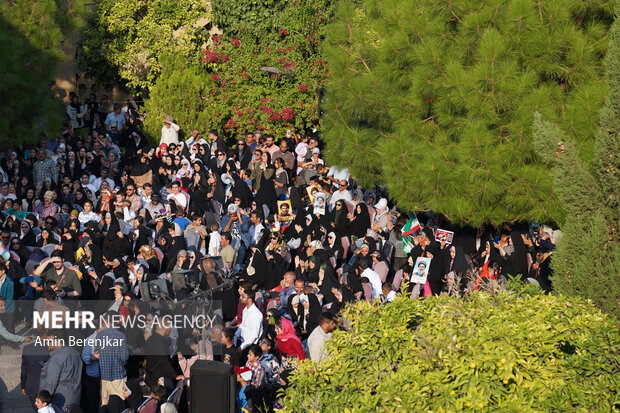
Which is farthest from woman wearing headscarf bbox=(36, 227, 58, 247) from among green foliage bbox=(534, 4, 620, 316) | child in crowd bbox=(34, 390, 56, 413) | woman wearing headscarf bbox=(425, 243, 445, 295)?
green foliage bbox=(534, 4, 620, 316)

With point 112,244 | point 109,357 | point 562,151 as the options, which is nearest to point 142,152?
point 112,244

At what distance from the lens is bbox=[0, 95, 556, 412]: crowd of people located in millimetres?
10961

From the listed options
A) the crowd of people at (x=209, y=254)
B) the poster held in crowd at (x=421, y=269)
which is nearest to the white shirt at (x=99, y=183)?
the crowd of people at (x=209, y=254)

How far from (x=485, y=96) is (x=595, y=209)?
22.2 ft

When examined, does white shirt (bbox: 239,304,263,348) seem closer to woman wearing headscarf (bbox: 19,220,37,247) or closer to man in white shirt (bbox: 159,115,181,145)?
woman wearing headscarf (bbox: 19,220,37,247)

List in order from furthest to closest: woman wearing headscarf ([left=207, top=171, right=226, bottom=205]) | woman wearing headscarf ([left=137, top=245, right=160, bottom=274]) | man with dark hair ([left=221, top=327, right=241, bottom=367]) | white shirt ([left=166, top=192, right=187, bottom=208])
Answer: woman wearing headscarf ([left=207, top=171, right=226, bottom=205]) < white shirt ([left=166, top=192, right=187, bottom=208]) < woman wearing headscarf ([left=137, top=245, right=160, bottom=274]) < man with dark hair ([left=221, top=327, right=241, bottom=367])

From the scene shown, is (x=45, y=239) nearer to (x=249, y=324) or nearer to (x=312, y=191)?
(x=312, y=191)

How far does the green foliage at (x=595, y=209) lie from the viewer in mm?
8773

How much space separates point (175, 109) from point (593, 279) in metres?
17.2

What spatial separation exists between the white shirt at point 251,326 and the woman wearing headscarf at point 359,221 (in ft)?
15.9

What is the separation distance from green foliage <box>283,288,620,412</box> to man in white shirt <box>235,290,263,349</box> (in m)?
3.45

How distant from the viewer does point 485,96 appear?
15.5m

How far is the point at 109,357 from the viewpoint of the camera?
10867 millimetres

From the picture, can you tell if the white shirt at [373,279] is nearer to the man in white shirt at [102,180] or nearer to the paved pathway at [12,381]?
the paved pathway at [12,381]
